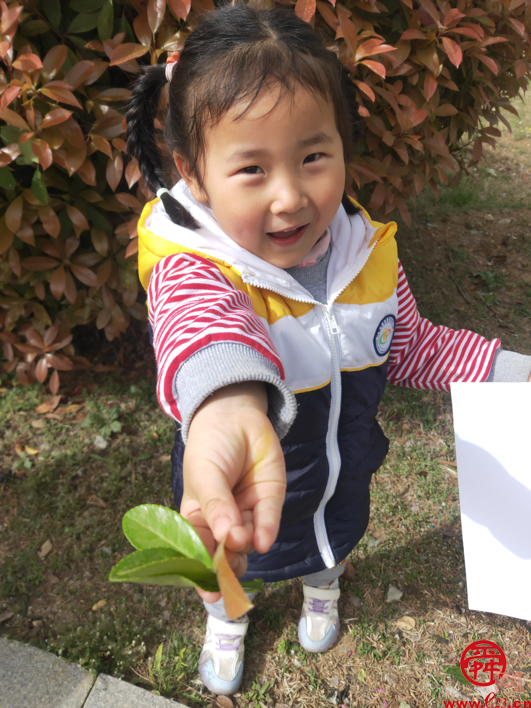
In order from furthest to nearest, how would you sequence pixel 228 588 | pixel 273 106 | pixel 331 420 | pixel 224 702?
pixel 224 702
pixel 331 420
pixel 273 106
pixel 228 588

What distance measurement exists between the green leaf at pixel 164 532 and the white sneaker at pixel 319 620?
54.9 inches

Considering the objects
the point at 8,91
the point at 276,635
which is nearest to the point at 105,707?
the point at 276,635

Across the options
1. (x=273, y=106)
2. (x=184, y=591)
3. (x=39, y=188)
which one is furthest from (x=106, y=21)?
(x=184, y=591)

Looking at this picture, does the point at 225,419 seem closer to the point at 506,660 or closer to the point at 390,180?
the point at 506,660

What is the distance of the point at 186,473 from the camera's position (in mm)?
683

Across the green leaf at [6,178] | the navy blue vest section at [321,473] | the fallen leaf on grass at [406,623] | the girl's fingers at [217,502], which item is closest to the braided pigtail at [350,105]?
the navy blue vest section at [321,473]

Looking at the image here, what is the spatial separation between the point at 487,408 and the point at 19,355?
235cm

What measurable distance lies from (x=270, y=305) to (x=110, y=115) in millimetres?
1278

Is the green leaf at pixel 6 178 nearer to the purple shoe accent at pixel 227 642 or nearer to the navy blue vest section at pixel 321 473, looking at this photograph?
the navy blue vest section at pixel 321 473

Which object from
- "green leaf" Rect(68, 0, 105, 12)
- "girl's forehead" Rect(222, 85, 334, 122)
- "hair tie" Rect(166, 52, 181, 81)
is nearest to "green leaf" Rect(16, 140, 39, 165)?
"green leaf" Rect(68, 0, 105, 12)

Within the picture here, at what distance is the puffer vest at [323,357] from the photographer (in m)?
1.23

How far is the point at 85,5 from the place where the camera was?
1.91m

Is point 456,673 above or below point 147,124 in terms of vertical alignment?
below

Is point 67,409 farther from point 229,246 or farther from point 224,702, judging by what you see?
point 229,246
